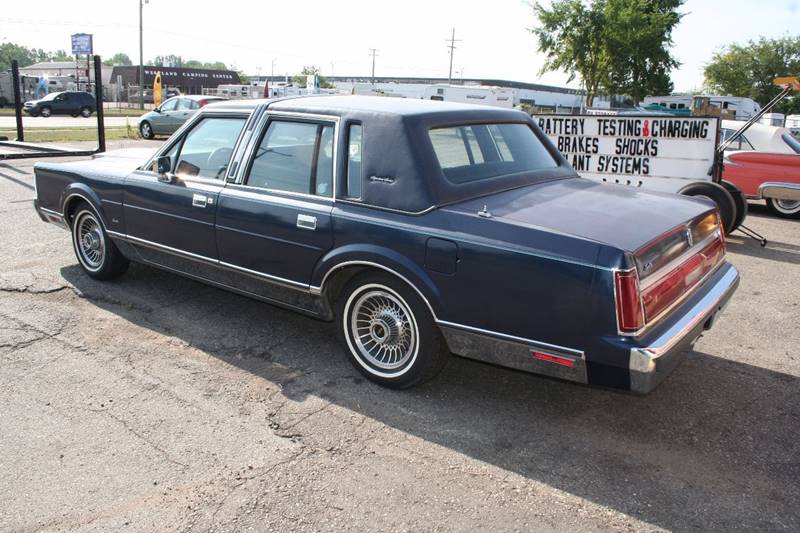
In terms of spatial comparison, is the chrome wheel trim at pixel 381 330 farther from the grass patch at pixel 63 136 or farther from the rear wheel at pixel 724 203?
the grass patch at pixel 63 136

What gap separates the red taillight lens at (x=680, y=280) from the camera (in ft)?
11.1

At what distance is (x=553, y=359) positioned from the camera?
3.42 m

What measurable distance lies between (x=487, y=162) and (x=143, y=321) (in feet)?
9.39

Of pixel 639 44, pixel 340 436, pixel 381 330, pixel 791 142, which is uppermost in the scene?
pixel 639 44

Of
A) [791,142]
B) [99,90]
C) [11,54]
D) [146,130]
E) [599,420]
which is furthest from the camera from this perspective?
[11,54]

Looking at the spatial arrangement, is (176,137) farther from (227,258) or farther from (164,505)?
(164,505)

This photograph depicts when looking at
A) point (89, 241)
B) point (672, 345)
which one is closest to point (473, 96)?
point (89, 241)

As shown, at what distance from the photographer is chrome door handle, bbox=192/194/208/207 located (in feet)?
15.8

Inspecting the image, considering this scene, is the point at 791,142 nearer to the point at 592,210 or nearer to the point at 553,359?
the point at 592,210

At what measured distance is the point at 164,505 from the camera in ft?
9.82

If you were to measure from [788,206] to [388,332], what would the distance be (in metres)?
9.52

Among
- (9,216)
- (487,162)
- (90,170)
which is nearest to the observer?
(487,162)

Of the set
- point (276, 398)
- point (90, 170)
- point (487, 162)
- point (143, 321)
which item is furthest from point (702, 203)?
point (90, 170)

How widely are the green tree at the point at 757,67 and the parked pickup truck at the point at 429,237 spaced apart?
55.1m
